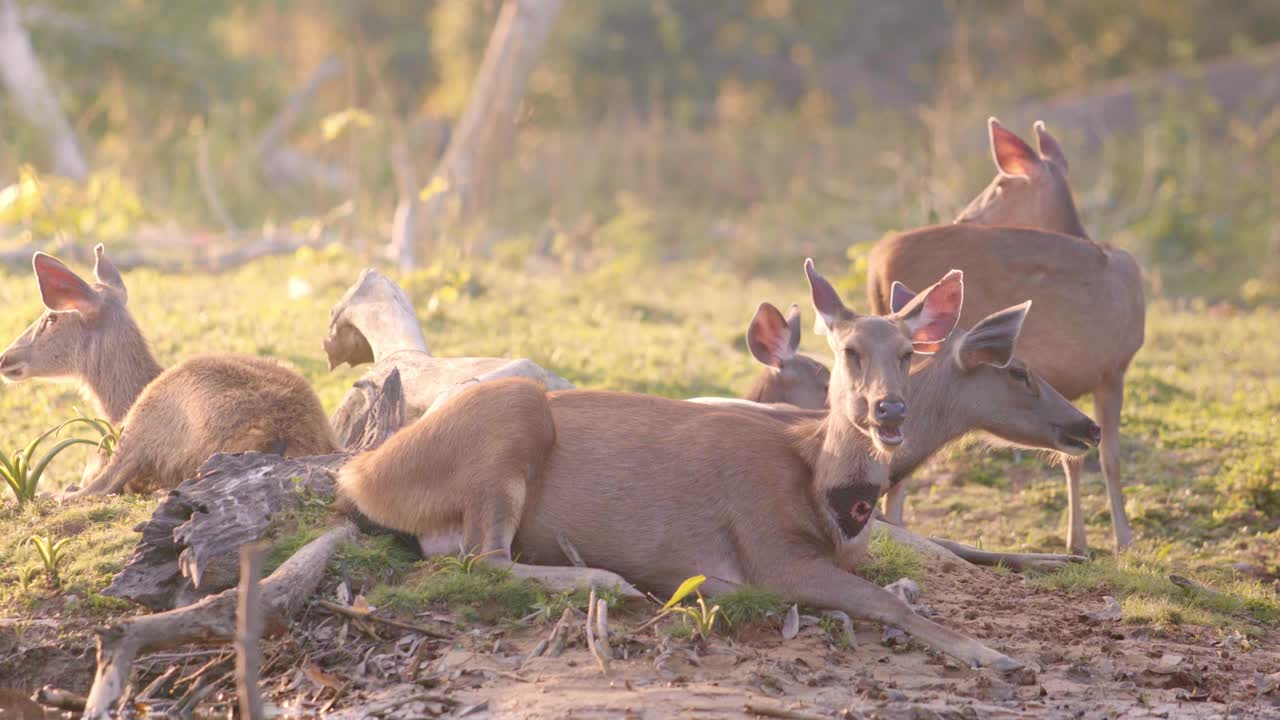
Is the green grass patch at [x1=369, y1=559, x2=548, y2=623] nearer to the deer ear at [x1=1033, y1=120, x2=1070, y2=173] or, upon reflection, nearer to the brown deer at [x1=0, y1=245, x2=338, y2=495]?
the brown deer at [x1=0, y1=245, x2=338, y2=495]

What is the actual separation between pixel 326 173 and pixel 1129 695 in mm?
16410

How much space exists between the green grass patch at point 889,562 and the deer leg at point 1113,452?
1.59 meters

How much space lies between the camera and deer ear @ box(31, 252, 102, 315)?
24.5ft

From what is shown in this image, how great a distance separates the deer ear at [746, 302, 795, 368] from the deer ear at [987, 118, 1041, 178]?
2.09 meters

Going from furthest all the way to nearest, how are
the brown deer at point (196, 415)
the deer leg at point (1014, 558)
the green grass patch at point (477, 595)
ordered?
the deer leg at point (1014, 558), the brown deer at point (196, 415), the green grass patch at point (477, 595)

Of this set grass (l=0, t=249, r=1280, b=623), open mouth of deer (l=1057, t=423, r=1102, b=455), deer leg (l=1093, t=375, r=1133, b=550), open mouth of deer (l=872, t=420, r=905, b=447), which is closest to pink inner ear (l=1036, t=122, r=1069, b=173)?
deer leg (l=1093, t=375, r=1133, b=550)

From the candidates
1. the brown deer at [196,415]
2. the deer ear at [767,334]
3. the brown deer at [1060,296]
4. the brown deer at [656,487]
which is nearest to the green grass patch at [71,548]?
the brown deer at [196,415]

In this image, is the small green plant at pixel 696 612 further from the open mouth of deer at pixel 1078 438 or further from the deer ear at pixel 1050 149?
the deer ear at pixel 1050 149

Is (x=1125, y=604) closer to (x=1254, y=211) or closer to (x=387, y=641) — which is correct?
(x=387, y=641)

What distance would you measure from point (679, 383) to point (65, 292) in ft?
12.8

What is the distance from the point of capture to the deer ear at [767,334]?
23.4 feet

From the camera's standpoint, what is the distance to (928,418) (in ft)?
19.7

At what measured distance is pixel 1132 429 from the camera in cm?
931

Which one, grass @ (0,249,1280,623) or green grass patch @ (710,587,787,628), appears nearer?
green grass patch @ (710,587,787,628)
